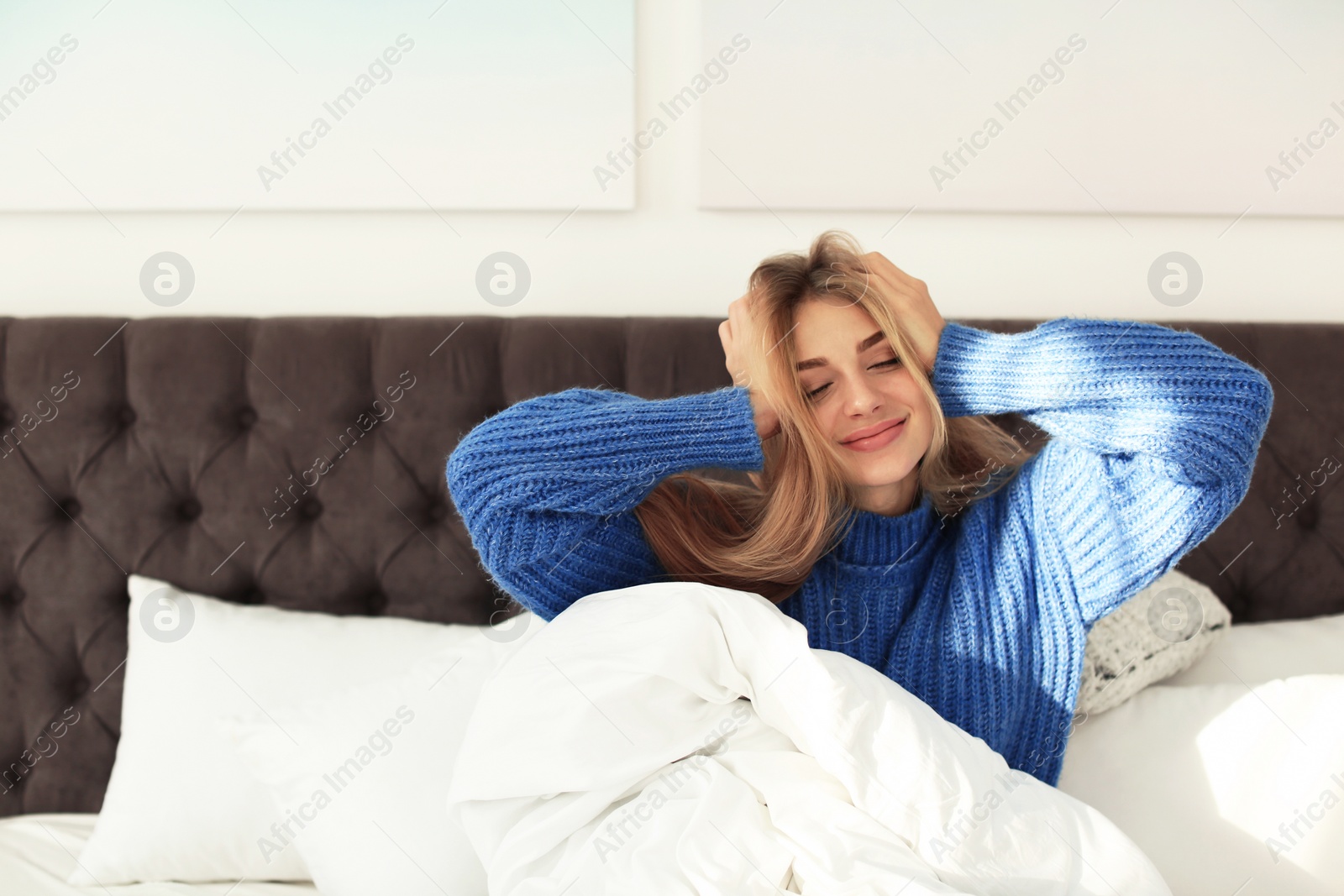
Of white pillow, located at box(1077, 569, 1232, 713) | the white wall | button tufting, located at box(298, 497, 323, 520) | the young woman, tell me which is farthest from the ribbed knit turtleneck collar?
button tufting, located at box(298, 497, 323, 520)

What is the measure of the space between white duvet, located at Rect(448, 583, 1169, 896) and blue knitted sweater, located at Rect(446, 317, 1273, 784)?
178 millimetres

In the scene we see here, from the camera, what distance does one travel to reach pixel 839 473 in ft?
3.53

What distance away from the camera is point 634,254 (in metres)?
1.42

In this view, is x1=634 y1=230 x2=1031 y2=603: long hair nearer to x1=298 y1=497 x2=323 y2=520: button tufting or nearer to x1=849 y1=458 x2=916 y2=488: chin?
x1=849 y1=458 x2=916 y2=488: chin

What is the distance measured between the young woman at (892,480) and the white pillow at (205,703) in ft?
0.94

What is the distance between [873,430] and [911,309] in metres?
0.16

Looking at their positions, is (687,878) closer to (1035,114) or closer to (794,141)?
(794,141)

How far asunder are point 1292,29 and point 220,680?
6.18 ft

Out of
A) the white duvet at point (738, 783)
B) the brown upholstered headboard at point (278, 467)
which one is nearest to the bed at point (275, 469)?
the brown upholstered headboard at point (278, 467)

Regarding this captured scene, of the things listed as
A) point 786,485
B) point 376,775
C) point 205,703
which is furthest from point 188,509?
point 786,485

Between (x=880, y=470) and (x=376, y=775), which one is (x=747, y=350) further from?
(x=376, y=775)

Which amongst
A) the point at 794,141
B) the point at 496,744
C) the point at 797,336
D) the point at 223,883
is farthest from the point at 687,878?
the point at 794,141

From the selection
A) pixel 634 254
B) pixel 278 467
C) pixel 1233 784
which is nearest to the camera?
pixel 1233 784

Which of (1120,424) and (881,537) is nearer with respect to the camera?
(1120,424)
